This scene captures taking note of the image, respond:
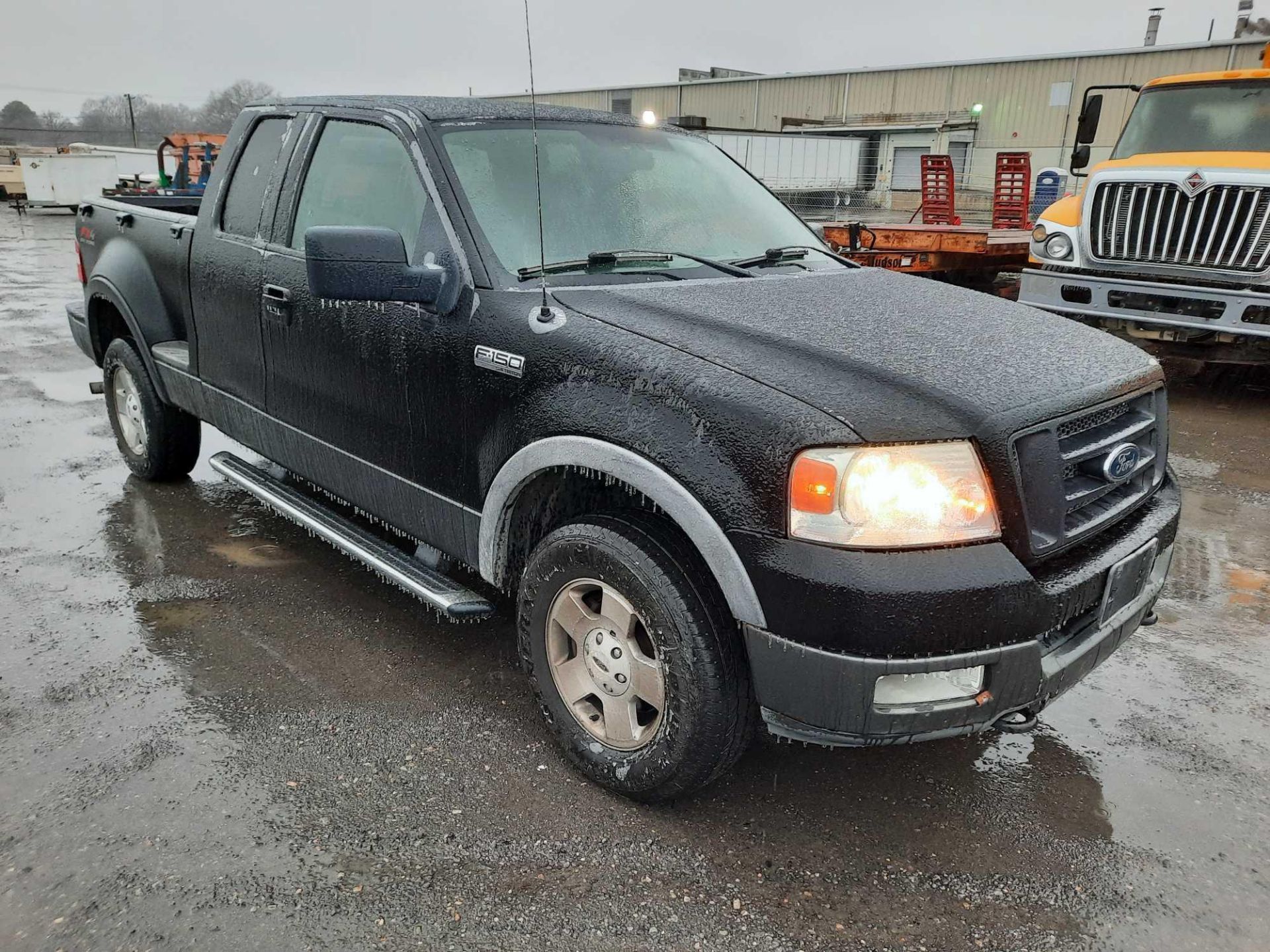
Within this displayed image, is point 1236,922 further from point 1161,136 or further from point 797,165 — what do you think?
point 797,165

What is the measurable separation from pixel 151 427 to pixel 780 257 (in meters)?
3.40

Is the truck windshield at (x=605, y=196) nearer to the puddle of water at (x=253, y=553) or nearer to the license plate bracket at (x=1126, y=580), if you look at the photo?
the license plate bracket at (x=1126, y=580)

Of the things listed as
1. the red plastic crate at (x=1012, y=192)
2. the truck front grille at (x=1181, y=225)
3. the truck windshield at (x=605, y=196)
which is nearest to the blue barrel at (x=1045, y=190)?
the red plastic crate at (x=1012, y=192)

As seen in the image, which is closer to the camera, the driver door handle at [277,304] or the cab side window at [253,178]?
the driver door handle at [277,304]

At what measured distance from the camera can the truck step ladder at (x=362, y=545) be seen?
2.99 metres

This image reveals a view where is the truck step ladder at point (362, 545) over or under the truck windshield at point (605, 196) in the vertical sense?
under

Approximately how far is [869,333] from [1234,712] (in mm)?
1975

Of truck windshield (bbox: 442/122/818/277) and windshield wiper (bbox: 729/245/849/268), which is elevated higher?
truck windshield (bbox: 442/122/818/277)

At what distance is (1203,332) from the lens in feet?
24.1

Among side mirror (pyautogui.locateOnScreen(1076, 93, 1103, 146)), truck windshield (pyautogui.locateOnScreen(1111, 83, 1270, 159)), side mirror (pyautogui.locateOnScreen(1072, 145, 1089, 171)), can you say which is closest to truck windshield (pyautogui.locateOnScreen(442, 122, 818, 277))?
truck windshield (pyautogui.locateOnScreen(1111, 83, 1270, 159))

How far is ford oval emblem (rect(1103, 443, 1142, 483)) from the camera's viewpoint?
8.43ft

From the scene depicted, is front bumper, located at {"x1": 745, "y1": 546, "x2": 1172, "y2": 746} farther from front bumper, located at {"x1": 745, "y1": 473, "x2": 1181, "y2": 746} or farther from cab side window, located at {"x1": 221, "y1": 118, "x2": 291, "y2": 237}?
cab side window, located at {"x1": 221, "y1": 118, "x2": 291, "y2": 237}

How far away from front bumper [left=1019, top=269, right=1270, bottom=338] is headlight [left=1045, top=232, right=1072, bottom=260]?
160 millimetres

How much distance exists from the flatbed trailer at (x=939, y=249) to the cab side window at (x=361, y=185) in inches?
262
